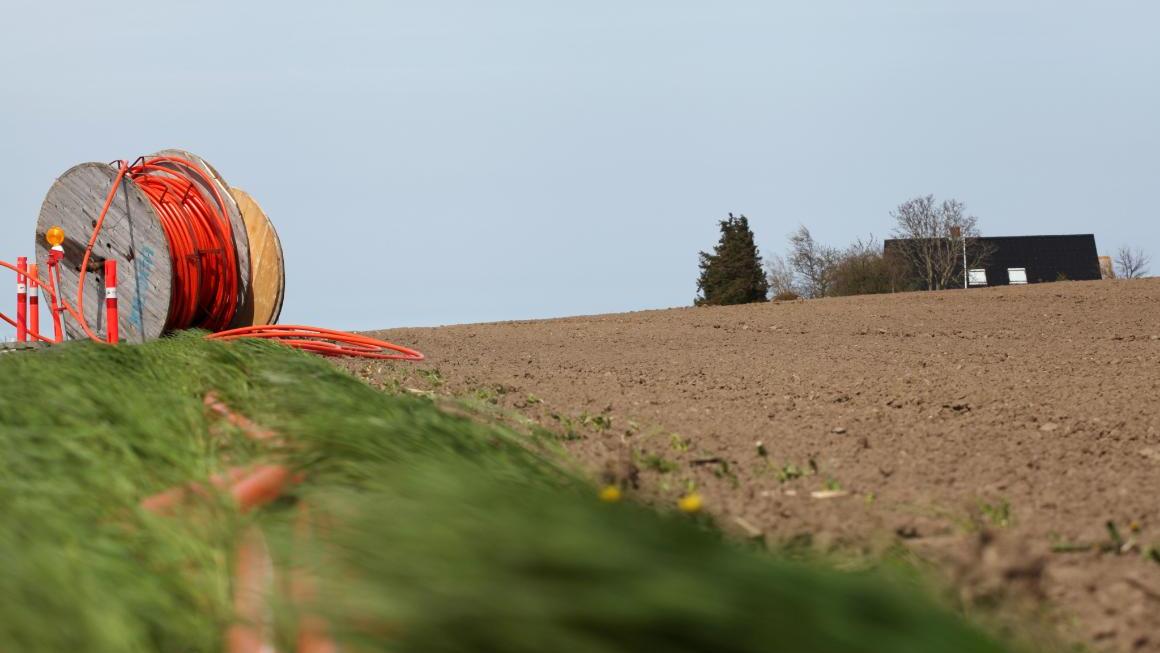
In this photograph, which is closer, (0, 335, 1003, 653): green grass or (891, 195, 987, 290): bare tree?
(0, 335, 1003, 653): green grass

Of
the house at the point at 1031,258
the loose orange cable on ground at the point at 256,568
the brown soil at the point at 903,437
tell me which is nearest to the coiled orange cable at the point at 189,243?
the brown soil at the point at 903,437

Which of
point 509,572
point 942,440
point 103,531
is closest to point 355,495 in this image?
point 103,531

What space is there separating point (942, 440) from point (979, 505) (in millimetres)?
1187

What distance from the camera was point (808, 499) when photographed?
147 inches

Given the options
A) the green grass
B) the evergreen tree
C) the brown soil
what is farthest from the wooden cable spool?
the evergreen tree

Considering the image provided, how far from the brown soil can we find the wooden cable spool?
2186mm

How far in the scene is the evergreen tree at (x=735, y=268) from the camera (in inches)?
1254

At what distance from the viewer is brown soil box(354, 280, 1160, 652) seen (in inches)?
119

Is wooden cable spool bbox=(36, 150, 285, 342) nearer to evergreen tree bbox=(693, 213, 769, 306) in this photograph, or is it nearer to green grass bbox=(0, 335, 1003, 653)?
green grass bbox=(0, 335, 1003, 653)

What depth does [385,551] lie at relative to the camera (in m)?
1.83

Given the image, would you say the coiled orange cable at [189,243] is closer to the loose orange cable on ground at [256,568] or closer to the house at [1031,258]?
the loose orange cable on ground at [256,568]

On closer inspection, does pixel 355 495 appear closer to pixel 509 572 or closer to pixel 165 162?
pixel 509 572

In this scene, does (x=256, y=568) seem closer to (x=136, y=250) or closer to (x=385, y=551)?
(x=385, y=551)

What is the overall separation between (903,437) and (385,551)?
354cm
